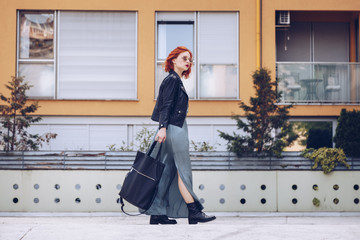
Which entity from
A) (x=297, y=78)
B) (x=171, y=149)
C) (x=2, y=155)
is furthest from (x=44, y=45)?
(x=171, y=149)

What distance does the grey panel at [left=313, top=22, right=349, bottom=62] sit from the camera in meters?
16.4

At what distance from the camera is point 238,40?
563 inches

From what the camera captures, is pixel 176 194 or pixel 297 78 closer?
pixel 176 194

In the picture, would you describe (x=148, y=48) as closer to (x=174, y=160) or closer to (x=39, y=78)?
(x=39, y=78)

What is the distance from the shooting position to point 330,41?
1652 centimetres

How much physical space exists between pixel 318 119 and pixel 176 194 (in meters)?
8.97

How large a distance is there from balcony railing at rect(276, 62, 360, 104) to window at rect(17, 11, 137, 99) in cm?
370

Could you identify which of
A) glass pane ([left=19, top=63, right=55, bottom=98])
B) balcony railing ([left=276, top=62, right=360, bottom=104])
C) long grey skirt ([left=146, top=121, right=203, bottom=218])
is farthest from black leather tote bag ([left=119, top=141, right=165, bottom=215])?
balcony railing ([left=276, top=62, right=360, bottom=104])

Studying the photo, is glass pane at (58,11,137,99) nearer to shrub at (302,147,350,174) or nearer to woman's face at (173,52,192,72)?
shrub at (302,147,350,174)

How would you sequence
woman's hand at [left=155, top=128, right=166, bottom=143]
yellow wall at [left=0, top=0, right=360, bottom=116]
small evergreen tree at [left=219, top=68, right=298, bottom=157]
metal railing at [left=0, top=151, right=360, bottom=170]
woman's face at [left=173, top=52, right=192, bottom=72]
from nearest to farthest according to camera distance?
woman's hand at [left=155, top=128, right=166, bottom=143], woman's face at [left=173, top=52, right=192, bottom=72], metal railing at [left=0, top=151, right=360, bottom=170], small evergreen tree at [left=219, top=68, right=298, bottom=157], yellow wall at [left=0, top=0, right=360, bottom=116]

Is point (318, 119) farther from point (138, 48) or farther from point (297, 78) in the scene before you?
point (138, 48)

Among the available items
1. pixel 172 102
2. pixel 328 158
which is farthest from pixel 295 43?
pixel 172 102

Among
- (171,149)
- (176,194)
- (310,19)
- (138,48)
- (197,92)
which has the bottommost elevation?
(176,194)

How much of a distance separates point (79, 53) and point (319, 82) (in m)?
5.87
